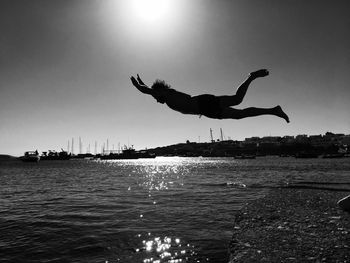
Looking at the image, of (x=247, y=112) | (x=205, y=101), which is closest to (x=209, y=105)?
(x=205, y=101)

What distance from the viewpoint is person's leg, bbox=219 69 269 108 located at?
324 inches

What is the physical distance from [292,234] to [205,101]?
13.0ft

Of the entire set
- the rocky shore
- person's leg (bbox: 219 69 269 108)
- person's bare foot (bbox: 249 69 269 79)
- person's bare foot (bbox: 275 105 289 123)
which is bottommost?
the rocky shore

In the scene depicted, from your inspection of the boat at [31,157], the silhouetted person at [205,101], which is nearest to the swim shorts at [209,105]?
the silhouetted person at [205,101]

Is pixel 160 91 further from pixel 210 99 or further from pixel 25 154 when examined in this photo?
pixel 25 154

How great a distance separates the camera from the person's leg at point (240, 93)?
27.0ft

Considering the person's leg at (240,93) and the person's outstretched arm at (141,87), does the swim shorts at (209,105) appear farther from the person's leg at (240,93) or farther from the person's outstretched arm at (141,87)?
the person's outstretched arm at (141,87)

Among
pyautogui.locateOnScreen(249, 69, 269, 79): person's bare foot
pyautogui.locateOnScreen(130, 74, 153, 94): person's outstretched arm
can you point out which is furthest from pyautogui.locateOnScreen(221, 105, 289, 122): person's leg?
pyautogui.locateOnScreen(130, 74, 153, 94): person's outstretched arm

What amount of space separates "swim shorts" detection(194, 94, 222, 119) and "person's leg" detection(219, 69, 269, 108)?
0.61 ft

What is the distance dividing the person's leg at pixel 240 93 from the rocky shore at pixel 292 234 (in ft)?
11.5

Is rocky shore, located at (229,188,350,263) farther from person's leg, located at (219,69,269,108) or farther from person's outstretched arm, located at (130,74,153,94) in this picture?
person's outstretched arm, located at (130,74,153,94)

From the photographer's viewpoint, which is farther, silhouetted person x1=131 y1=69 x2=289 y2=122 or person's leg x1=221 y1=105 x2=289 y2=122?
person's leg x1=221 y1=105 x2=289 y2=122

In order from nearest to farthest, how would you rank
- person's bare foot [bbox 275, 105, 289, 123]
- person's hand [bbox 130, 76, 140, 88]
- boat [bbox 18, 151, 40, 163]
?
1. person's hand [bbox 130, 76, 140, 88]
2. person's bare foot [bbox 275, 105, 289, 123]
3. boat [bbox 18, 151, 40, 163]

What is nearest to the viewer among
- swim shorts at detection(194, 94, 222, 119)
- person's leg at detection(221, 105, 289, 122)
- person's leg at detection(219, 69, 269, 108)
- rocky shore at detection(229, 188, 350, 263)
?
rocky shore at detection(229, 188, 350, 263)
